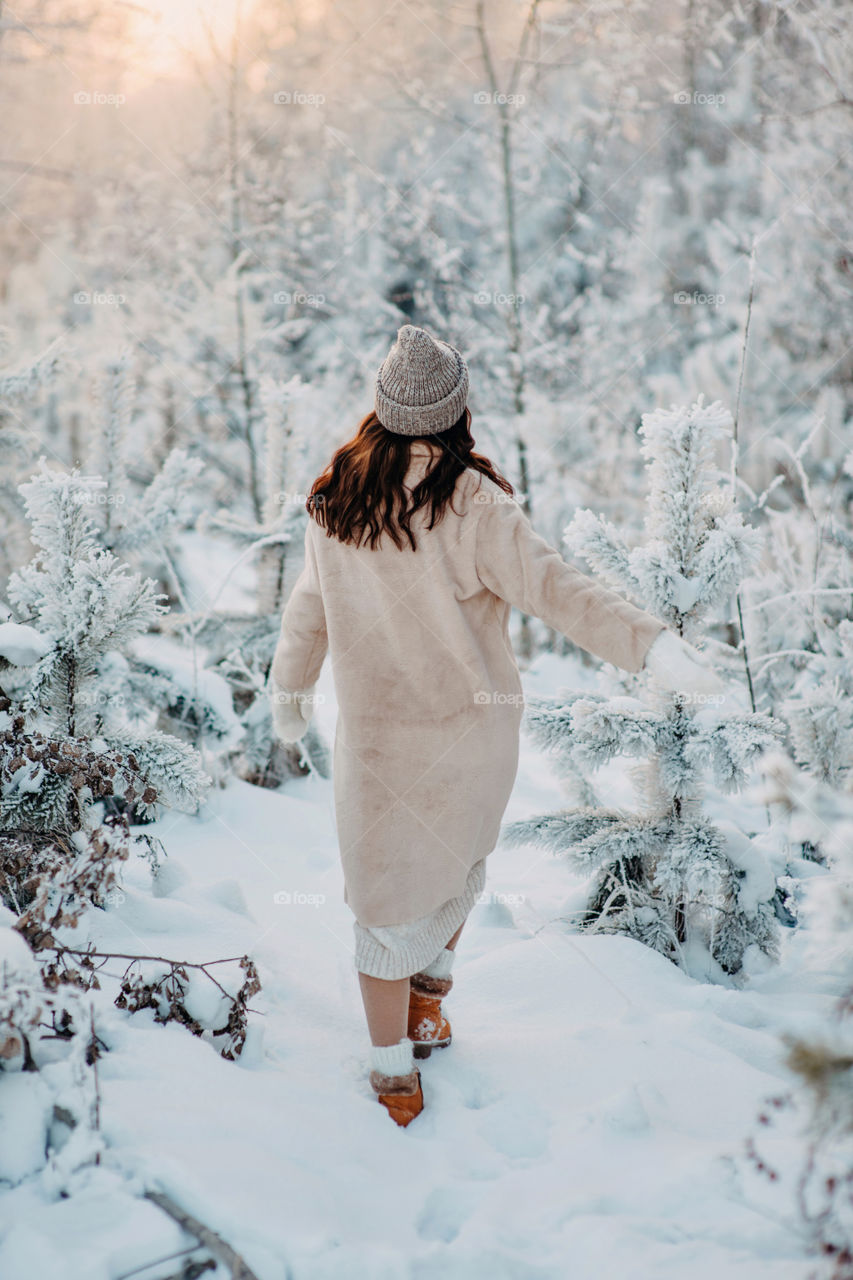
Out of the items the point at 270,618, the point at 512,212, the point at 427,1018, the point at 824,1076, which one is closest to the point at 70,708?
the point at 427,1018

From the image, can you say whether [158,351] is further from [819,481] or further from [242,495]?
[819,481]

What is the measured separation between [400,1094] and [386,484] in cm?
127

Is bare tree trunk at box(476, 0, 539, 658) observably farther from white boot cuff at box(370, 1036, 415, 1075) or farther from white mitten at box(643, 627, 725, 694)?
white boot cuff at box(370, 1036, 415, 1075)

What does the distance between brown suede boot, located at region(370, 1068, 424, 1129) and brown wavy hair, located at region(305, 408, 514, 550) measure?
112cm

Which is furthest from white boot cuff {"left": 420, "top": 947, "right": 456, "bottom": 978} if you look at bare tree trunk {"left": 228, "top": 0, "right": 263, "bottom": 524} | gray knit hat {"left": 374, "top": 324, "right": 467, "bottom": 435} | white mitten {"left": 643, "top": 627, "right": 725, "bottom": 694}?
bare tree trunk {"left": 228, "top": 0, "right": 263, "bottom": 524}

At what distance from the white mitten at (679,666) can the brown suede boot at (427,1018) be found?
0.94 meters

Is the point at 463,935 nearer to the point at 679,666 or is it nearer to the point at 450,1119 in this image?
the point at 450,1119

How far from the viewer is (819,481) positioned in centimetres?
677

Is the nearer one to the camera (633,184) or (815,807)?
(815,807)

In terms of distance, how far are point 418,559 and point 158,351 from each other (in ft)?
23.4

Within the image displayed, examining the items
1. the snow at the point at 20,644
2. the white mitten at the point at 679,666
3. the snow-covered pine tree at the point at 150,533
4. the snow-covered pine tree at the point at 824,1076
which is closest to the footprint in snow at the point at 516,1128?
the snow-covered pine tree at the point at 824,1076

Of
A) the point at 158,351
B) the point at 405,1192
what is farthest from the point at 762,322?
the point at 405,1192

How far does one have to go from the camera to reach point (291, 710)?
215 centimetres

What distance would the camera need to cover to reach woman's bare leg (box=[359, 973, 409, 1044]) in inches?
72.9
